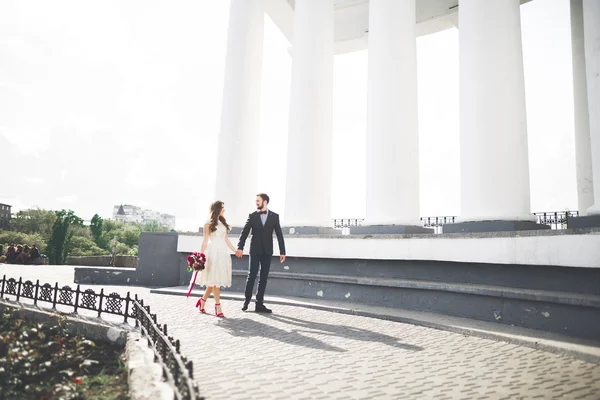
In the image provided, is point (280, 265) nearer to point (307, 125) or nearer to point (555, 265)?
point (307, 125)

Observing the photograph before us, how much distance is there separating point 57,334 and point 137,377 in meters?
4.82

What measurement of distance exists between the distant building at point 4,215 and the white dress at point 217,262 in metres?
117

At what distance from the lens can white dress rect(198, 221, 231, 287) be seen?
9.64m

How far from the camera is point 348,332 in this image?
24.6ft

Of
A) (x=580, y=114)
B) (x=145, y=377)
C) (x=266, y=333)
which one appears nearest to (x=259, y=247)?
(x=266, y=333)

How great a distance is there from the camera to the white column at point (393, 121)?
11422 millimetres

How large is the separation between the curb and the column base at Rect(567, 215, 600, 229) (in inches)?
113

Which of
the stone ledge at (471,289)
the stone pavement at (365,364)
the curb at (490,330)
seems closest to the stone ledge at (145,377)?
the stone pavement at (365,364)

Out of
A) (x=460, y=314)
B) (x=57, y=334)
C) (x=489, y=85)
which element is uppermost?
(x=489, y=85)

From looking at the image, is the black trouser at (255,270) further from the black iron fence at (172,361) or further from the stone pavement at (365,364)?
the black iron fence at (172,361)

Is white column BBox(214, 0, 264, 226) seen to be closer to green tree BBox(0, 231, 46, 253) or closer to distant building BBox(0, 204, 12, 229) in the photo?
green tree BBox(0, 231, 46, 253)

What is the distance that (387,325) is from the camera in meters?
8.23

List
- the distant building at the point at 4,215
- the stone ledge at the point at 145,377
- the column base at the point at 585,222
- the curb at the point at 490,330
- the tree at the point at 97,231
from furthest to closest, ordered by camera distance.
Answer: the tree at the point at 97,231 → the distant building at the point at 4,215 → the column base at the point at 585,222 → the curb at the point at 490,330 → the stone ledge at the point at 145,377

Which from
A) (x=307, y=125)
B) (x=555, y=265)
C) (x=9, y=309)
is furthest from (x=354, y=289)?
(x=9, y=309)
